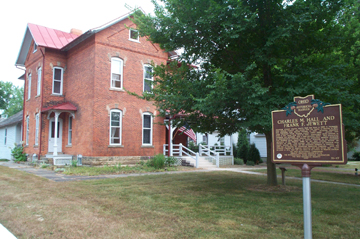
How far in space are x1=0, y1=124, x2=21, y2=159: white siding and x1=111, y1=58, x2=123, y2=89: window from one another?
12946 millimetres

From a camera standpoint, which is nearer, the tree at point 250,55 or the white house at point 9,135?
the tree at point 250,55

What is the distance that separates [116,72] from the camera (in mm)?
18625

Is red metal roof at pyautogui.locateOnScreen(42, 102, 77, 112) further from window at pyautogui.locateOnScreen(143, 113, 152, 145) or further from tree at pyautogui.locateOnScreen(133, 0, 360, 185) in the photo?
tree at pyautogui.locateOnScreen(133, 0, 360, 185)

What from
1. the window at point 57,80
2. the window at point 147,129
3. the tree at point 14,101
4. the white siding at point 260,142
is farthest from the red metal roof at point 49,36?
the tree at point 14,101

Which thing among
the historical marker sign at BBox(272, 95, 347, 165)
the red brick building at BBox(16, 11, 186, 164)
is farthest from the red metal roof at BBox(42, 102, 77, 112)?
the historical marker sign at BBox(272, 95, 347, 165)

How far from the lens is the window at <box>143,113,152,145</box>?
1981 cm

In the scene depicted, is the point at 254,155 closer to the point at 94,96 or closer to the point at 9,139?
the point at 94,96

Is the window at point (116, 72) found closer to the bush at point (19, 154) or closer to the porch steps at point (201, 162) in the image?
the porch steps at point (201, 162)

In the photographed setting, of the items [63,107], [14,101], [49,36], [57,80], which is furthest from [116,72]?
[14,101]

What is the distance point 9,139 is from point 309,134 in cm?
2945

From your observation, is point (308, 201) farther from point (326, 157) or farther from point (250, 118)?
point (250, 118)

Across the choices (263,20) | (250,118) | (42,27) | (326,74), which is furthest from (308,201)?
(42,27)

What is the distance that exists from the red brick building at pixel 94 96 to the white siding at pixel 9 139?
17.9 feet

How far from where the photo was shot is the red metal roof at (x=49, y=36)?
20.0 m
